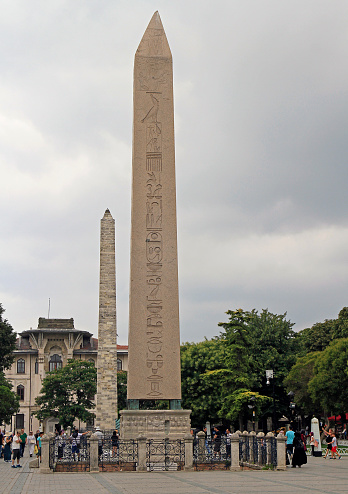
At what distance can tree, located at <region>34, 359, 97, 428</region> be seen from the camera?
51.6 m

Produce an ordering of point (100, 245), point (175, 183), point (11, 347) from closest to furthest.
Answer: point (175, 183)
point (100, 245)
point (11, 347)

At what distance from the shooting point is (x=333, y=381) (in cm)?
3753

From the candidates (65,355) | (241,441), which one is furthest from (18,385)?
(241,441)

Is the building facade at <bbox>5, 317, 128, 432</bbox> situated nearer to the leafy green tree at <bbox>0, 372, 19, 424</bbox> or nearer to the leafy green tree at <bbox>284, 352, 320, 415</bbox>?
the leafy green tree at <bbox>0, 372, 19, 424</bbox>

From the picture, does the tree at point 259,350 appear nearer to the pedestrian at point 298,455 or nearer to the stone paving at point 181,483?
the pedestrian at point 298,455

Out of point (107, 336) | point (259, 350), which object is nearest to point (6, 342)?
point (107, 336)

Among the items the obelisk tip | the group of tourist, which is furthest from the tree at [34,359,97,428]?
the obelisk tip

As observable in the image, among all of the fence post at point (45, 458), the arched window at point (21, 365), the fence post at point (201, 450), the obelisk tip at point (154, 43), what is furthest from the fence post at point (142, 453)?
the arched window at point (21, 365)

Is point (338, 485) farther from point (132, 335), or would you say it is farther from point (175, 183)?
point (175, 183)

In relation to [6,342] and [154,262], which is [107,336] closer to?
[6,342]

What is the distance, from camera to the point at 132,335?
17062mm

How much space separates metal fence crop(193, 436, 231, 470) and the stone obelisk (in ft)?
49.3

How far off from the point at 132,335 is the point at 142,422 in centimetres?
231

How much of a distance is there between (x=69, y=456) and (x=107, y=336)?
14658 millimetres
